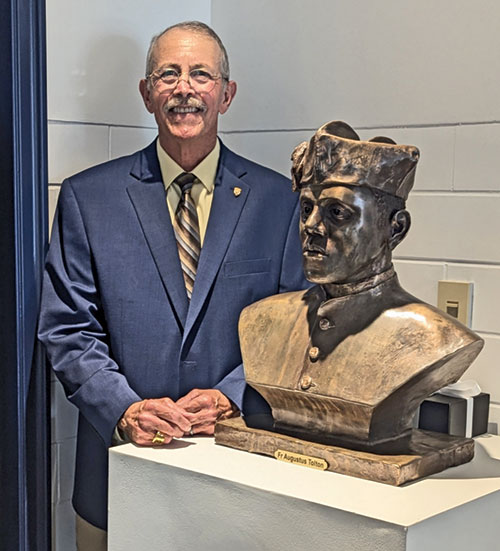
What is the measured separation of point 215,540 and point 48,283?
2.35ft

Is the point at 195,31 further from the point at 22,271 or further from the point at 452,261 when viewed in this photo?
the point at 452,261

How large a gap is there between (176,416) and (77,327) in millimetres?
342

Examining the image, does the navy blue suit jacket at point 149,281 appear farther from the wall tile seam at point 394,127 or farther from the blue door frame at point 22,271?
the wall tile seam at point 394,127

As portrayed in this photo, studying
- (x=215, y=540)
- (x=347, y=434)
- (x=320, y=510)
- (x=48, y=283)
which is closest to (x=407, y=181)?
(x=347, y=434)

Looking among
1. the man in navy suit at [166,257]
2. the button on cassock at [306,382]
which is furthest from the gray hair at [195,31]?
the button on cassock at [306,382]

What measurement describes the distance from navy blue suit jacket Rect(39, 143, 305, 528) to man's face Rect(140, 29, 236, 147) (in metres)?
0.11

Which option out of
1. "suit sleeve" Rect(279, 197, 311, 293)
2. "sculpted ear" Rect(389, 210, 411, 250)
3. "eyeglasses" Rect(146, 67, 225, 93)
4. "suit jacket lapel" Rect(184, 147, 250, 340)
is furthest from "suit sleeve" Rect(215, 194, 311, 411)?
"sculpted ear" Rect(389, 210, 411, 250)

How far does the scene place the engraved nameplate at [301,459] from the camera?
5.47ft

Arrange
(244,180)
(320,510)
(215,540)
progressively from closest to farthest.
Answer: (320,510)
(215,540)
(244,180)

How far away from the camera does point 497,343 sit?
2100mm

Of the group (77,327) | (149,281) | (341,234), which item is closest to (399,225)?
(341,234)

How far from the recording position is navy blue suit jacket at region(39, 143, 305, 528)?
→ 6.70 feet

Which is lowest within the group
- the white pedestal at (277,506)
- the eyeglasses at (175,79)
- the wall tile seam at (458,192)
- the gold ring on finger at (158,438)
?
the white pedestal at (277,506)

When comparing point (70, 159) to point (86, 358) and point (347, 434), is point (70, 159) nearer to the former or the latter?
point (86, 358)
